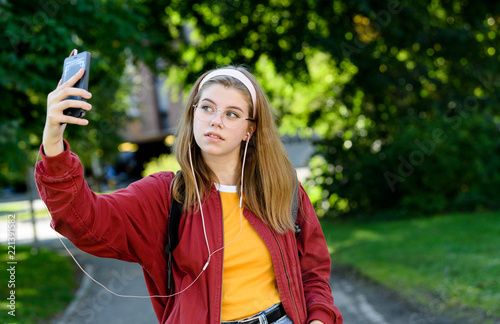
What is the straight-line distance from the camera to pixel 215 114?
7.34ft

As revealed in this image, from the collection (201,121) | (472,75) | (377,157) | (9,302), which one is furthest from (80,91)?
(472,75)

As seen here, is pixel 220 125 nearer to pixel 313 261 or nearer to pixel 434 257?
pixel 313 261

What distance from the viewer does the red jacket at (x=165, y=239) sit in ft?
5.81

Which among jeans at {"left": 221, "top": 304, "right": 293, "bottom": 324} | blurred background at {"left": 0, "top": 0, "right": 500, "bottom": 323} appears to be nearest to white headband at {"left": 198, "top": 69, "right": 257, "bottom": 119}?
jeans at {"left": 221, "top": 304, "right": 293, "bottom": 324}

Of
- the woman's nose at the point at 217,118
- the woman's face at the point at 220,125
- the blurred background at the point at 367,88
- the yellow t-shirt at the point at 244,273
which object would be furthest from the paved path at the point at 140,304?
the woman's nose at the point at 217,118

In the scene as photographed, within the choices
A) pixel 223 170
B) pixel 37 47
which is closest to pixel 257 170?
pixel 223 170

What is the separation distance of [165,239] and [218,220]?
233 mm

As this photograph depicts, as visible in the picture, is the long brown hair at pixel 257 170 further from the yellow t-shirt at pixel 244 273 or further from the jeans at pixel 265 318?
the jeans at pixel 265 318

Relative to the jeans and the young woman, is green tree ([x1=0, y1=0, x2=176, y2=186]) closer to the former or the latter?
the young woman

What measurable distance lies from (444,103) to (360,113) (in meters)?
2.08

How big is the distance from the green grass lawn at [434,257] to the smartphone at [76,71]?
15.6 ft

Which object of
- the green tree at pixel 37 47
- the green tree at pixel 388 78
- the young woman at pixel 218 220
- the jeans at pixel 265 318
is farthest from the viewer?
the green tree at pixel 388 78

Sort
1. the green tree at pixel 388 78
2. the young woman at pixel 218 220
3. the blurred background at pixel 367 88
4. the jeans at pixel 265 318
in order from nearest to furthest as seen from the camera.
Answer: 1. the young woman at pixel 218 220
2. the jeans at pixel 265 318
3. the blurred background at pixel 367 88
4. the green tree at pixel 388 78

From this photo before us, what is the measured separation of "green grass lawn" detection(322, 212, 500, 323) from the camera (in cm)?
574
